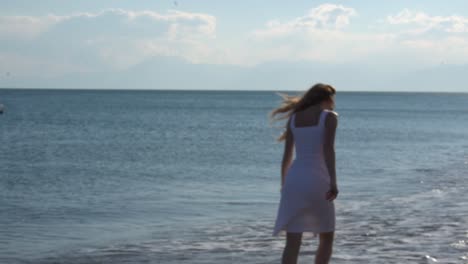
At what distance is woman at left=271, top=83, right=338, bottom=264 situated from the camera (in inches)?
246

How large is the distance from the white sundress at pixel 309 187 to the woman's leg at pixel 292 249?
8 centimetres

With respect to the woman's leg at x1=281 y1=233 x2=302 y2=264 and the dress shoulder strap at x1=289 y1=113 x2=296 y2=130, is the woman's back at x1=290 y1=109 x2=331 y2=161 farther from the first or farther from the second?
the woman's leg at x1=281 y1=233 x2=302 y2=264

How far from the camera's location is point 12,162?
2611cm

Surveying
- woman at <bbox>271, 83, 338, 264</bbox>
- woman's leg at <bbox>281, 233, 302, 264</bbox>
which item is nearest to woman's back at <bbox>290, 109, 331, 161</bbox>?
woman at <bbox>271, 83, 338, 264</bbox>

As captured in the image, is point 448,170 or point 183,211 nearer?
point 183,211

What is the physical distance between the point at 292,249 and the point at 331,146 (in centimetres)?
95

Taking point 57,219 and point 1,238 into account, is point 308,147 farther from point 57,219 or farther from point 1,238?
point 57,219

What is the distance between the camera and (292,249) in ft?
20.9

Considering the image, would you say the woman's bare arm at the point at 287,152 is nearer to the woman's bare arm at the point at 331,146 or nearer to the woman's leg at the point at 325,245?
the woman's bare arm at the point at 331,146

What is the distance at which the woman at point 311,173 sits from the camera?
625cm

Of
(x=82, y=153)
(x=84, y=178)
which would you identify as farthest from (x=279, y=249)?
(x=82, y=153)

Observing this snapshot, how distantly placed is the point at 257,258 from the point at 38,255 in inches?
123

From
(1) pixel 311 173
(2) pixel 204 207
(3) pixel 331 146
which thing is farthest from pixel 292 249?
(2) pixel 204 207

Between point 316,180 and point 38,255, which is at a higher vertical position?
point 316,180
